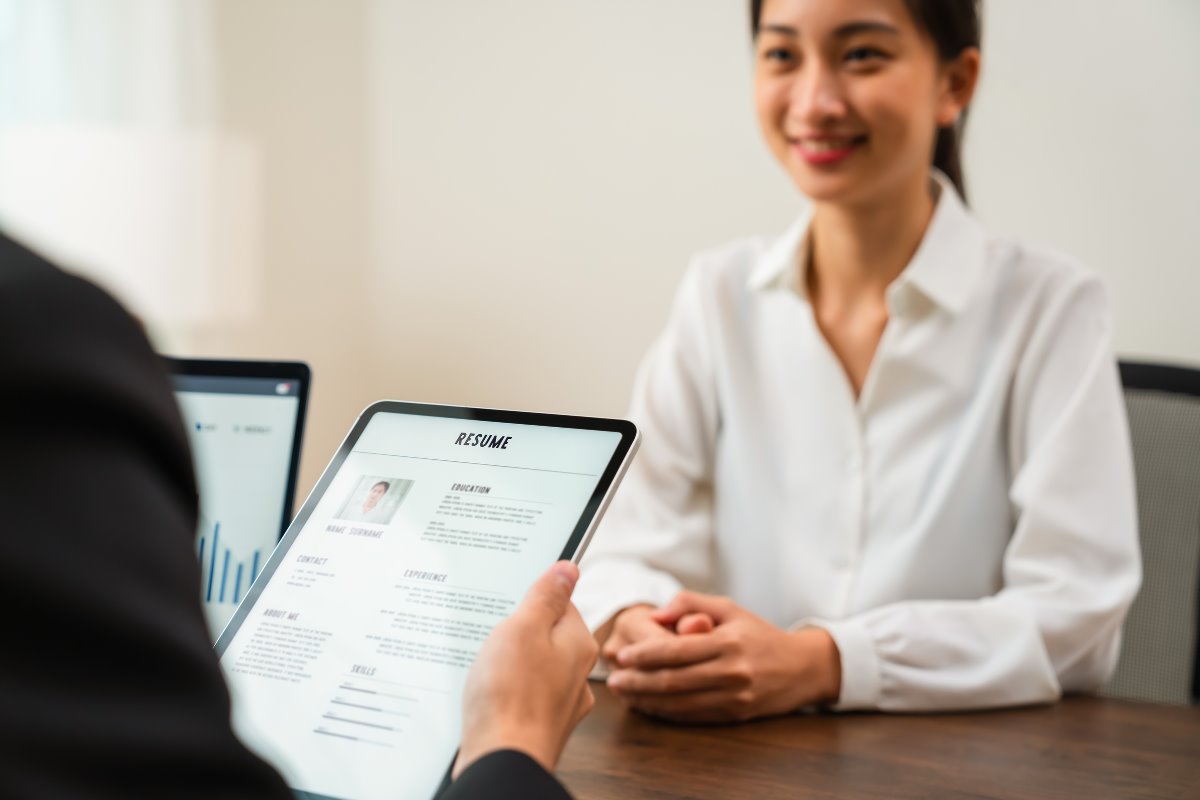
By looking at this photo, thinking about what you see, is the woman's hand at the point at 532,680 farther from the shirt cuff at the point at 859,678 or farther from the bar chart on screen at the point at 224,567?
the shirt cuff at the point at 859,678

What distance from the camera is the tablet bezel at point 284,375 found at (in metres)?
0.81

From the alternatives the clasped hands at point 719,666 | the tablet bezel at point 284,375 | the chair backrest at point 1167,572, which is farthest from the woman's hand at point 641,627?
the chair backrest at point 1167,572

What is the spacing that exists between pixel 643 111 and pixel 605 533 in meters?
1.65

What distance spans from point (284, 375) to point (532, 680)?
1.25 ft

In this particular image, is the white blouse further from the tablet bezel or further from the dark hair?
the tablet bezel

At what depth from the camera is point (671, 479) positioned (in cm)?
136

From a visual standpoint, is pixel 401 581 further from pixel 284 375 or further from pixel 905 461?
pixel 905 461

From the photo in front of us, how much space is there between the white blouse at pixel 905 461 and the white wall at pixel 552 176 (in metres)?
0.99

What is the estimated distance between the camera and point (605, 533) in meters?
1.29

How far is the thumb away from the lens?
56 centimetres

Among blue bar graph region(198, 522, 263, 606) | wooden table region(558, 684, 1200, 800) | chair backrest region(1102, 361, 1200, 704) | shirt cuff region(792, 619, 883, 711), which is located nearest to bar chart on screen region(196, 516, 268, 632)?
blue bar graph region(198, 522, 263, 606)

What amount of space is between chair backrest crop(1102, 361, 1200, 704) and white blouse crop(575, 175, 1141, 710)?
0.18 metres

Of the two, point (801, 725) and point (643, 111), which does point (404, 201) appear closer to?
point (643, 111)

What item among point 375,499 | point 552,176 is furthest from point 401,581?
point 552,176
